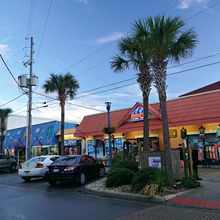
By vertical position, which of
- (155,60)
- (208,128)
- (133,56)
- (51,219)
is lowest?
(51,219)

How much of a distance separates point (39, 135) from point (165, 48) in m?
30.1

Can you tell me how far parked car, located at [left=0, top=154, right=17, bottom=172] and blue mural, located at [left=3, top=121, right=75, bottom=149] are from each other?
9.44 metres

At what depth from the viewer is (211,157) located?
20.6 m

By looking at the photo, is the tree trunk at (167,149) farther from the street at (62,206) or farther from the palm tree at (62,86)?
the palm tree at (62,86)

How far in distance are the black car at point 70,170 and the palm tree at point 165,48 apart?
4.71 meters

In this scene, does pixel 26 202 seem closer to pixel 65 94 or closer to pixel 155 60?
pixel 155 60

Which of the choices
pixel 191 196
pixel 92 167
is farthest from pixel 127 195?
pixel 92 167

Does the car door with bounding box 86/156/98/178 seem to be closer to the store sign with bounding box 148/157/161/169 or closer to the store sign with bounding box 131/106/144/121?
the store sign with bounding box 148/157/161/169

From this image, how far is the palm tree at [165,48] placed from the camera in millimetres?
11938

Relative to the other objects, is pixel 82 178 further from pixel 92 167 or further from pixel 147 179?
pixel 147 179

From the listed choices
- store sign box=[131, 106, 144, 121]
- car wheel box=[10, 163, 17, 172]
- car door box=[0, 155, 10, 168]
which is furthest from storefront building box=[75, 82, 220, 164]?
car door box=[0, 155, 10, 168]

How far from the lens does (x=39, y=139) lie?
39.2m

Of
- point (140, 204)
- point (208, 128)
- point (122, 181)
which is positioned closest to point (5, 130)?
point (208, 128)

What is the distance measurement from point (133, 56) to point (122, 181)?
615 centimetres
